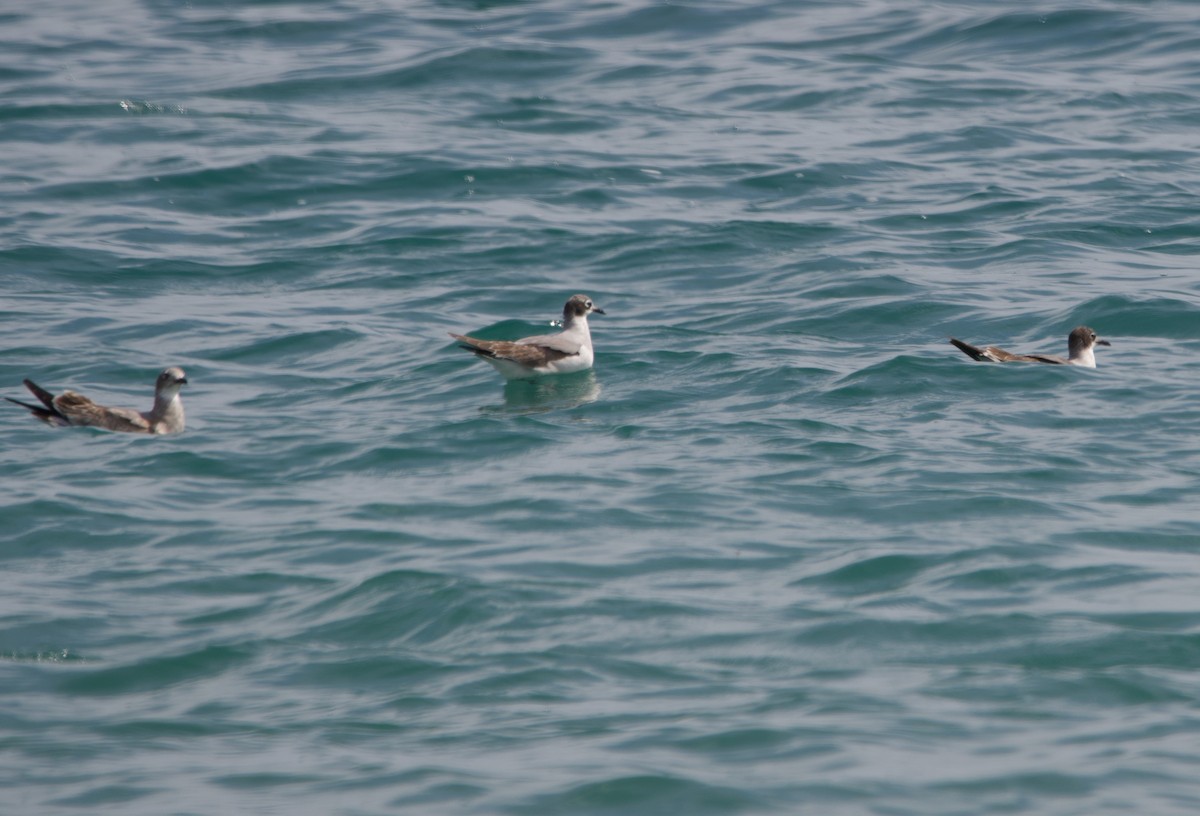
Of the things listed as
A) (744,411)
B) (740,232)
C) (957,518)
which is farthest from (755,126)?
(957,518)

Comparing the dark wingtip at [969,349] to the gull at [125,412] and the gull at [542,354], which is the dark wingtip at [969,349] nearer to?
the gull at [542,354]

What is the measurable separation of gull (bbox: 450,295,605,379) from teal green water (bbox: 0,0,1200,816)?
0.28 meters

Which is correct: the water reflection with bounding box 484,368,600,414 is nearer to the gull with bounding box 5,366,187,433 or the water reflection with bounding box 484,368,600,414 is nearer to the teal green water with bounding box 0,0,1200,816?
the teal green water with bounding box 0,0,1200,816

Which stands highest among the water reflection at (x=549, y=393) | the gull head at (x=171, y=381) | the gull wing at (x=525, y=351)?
the gull head at (x=171, y=381)

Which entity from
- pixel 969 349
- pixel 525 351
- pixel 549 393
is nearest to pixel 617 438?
pixel 549 393

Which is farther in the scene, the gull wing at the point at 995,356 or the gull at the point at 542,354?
the gull at the point at 542,354

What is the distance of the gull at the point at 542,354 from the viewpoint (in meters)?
15.0

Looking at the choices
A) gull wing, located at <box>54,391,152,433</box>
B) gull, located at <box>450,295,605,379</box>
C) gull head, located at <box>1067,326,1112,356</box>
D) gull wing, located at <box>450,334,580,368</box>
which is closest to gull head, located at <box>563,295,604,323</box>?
gull, located at <box>450,295,605,379</box>

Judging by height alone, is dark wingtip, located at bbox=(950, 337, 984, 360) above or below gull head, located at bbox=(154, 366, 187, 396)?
below

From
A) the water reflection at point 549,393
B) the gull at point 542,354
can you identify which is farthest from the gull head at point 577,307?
the water reflection at point 549,393

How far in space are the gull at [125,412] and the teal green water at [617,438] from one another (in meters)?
0.21

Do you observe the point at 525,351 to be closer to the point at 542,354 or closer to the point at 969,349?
the point at 542,354

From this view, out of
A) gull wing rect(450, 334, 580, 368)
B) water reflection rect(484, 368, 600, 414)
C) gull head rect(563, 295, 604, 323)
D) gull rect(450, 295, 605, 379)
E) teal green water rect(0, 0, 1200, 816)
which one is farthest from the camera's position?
gull head rect(563, 295, 604, 323)

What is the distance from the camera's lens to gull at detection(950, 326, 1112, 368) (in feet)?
47.5
